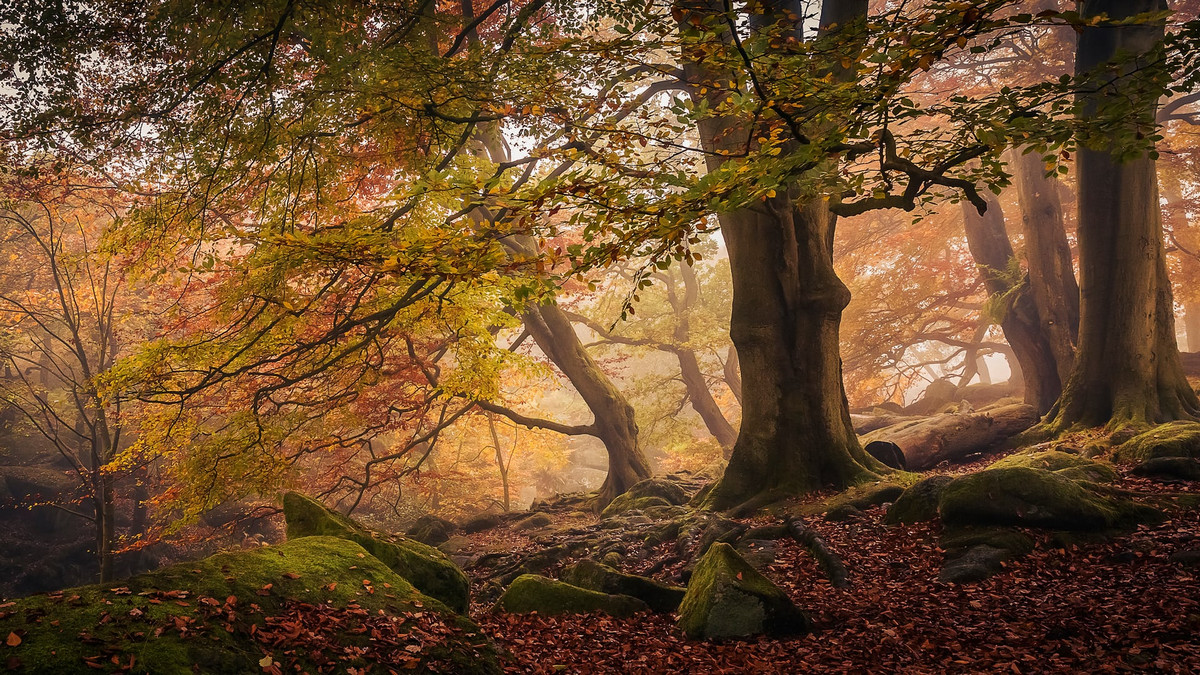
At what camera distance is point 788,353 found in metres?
9.89

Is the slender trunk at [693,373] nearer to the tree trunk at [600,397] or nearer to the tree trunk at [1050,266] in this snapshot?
the tree trunk at [600,397]

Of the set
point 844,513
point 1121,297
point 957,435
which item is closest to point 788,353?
point 844,513

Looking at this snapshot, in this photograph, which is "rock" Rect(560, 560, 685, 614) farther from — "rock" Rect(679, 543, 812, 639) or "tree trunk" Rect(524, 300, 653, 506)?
"tree trunk" Rect(524, 300, 653, 506)

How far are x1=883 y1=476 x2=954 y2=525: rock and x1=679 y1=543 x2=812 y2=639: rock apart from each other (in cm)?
256

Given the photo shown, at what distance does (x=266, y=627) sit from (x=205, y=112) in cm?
676

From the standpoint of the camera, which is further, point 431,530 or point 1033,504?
point 431,530

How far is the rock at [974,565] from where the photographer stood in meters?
5.79

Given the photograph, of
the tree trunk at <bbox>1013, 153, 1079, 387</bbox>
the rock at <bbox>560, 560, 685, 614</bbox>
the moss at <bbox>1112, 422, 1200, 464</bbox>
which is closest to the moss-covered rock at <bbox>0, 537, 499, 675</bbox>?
the rock at <bbox>560, 560, 685, 614</bbox>

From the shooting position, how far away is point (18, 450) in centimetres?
2238

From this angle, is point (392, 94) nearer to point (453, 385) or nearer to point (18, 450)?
point (453, 385)

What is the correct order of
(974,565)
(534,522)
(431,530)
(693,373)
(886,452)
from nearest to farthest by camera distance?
(974,565) < (886,452) < (431,530) < (534,522) < (693,373)

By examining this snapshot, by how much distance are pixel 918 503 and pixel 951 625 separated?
97.1 inches

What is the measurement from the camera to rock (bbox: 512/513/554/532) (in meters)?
15.4

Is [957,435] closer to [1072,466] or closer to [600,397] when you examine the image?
[1072,466]
